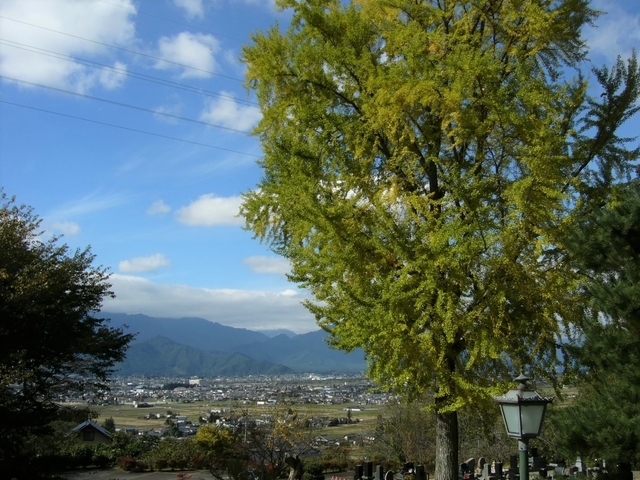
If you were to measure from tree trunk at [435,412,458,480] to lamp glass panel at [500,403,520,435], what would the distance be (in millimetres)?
4198

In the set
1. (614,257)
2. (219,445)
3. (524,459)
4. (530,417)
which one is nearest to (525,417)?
(530,417)

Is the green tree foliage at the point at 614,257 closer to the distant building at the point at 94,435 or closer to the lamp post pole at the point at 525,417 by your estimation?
the lamp post pole at the point at 525,417

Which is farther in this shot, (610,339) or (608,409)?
(610,339)

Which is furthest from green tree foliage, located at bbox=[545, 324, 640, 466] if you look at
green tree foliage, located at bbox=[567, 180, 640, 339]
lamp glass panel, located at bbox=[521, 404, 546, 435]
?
lamp glass panel, located at bbox=[521, 404, 546, 435]

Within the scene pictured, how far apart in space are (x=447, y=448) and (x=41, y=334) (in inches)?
446

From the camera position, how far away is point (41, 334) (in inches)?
631

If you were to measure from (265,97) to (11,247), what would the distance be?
8725 millimetres

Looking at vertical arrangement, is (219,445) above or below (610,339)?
below

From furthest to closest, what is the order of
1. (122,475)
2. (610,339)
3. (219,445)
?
(122,475), (219,445), (610,339)

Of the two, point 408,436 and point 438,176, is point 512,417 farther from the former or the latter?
point 408,436

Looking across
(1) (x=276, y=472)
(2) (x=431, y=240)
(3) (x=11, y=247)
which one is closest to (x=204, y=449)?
(1) (x=276, y=472)

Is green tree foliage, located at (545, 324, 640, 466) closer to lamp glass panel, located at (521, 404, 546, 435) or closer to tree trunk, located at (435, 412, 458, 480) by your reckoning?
tree trunk, located at (435, 412, 458, 480)

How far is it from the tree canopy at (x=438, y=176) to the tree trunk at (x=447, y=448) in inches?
1.1

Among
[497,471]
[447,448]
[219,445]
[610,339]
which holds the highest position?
[610,339]
